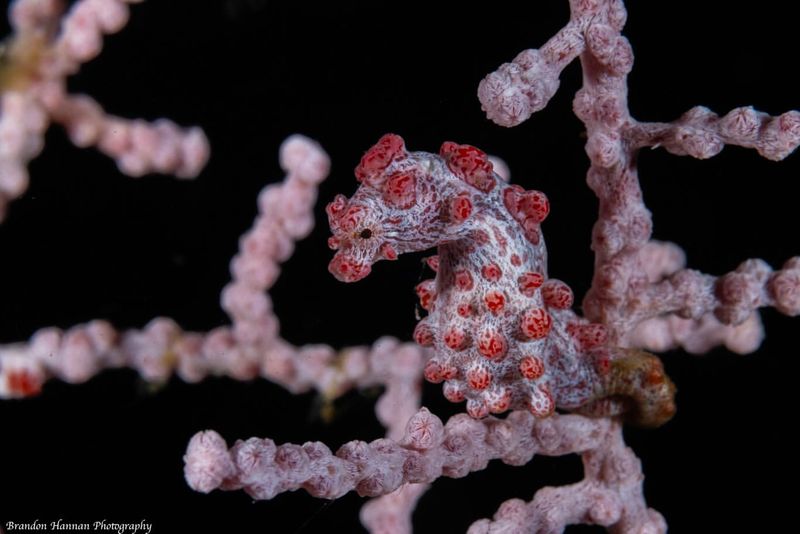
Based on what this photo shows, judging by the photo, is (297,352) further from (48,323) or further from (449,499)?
(449,499)

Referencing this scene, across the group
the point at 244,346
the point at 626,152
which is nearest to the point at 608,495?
the point at 626,152

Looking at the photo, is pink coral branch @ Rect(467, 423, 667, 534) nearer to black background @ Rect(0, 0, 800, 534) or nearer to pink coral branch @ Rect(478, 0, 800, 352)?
pink coral branch @ Rect(478, 0, 800, 352)

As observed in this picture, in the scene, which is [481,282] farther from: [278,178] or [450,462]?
[278,178]

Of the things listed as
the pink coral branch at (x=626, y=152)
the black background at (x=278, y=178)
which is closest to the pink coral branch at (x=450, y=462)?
the pink coral branch at (x=626, y=152)

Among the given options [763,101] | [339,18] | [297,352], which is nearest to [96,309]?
[297,352]

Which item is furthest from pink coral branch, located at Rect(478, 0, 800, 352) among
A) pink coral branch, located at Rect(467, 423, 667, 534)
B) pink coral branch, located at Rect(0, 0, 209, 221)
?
pink coral branch, located at Rect(0, 0, 209, 221)

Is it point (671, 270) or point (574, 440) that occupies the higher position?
point (671, 270)

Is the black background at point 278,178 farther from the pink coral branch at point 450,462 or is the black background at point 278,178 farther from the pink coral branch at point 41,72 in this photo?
the pink coral branch at point 450,462
